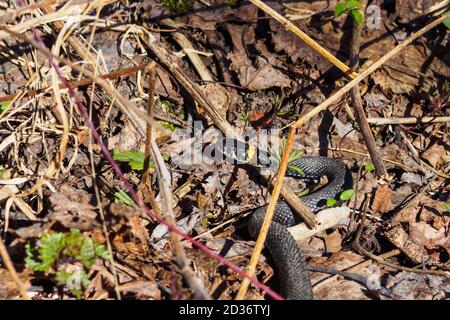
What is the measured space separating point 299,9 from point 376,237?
2.85m

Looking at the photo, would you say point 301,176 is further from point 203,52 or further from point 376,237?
point 203,52

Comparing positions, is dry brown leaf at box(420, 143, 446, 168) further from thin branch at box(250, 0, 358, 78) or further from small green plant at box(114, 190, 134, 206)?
small green plant at box(114, 190, 134, 206)

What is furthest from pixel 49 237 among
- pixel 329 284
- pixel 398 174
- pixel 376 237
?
pixel 398 174

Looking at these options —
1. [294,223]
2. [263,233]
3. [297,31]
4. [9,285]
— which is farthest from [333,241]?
[9,285]

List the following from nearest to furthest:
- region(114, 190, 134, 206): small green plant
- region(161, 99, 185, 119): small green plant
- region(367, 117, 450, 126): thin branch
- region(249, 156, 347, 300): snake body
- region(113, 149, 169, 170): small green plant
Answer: region(249, 156, 347, 300): snake body, region(114, 190, 134, 206): small green plant, region(113, 149, 169, 170): small green plant, region(161, 99, 185, 119): small green plant, region(367, 117, 450, 126): thin branch

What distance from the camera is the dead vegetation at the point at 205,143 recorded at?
362cm

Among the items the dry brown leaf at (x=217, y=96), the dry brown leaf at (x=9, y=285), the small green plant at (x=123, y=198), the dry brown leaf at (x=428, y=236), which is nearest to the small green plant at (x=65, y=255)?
the dry brown leaf at (x=9, y=285)

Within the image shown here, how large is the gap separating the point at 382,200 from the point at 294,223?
3.15ft

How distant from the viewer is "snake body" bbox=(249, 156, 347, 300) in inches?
153

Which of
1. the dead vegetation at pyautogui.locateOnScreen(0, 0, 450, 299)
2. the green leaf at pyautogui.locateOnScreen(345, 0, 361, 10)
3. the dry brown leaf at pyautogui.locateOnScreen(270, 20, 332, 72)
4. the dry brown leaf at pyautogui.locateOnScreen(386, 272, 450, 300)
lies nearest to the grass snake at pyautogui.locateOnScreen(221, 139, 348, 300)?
the dead vegetation at pyautogui.locateOnScreen(0, 0, 450, 299)

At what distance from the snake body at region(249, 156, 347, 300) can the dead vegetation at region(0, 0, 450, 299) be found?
5.8 inches

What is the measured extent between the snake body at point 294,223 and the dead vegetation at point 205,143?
15 centimetres

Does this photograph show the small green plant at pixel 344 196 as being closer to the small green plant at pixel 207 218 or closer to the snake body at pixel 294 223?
the snake body at pixel 294 223

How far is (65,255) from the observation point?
11.0 ft
